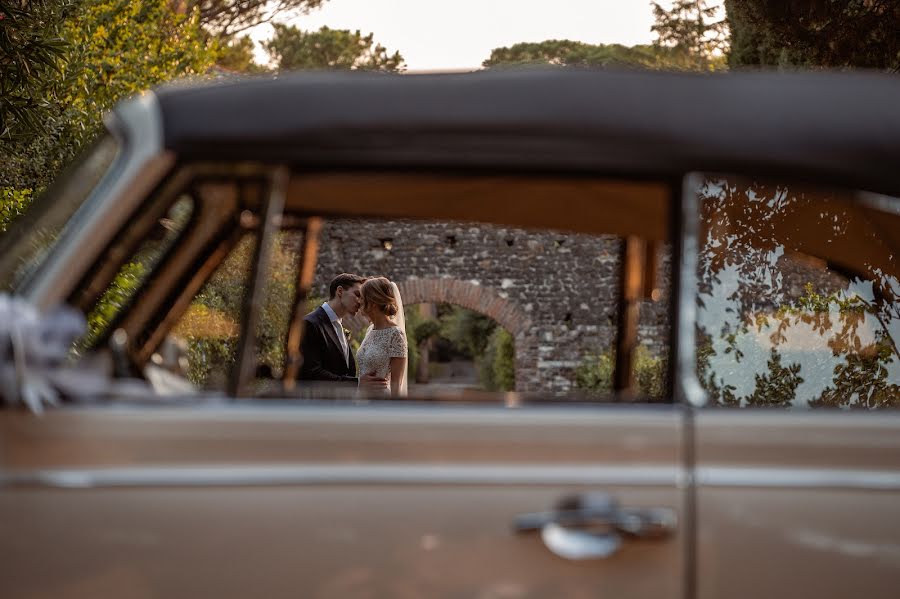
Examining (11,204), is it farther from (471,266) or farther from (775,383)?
(775,383)

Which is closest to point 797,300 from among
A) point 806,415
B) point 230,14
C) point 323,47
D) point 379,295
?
point 379,295

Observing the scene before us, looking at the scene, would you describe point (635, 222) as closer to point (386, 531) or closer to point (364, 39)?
point (386, 531)

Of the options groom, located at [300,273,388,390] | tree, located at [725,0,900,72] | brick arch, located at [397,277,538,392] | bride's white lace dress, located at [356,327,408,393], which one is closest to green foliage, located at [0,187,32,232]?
brick arch, located at [397,277,538,392]

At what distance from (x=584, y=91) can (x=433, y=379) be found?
13165mm

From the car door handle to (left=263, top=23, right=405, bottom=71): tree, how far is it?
40.2 metres

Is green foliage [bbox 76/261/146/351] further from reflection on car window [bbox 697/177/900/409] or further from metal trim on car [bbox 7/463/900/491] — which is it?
reflection on car window [bbox 697/177/900/409]

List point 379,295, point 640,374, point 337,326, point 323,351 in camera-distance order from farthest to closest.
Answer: point 379,295
point 337,326
point 323,351
point 640,374

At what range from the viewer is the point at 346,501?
2238 millimetres

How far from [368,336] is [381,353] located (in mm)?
178

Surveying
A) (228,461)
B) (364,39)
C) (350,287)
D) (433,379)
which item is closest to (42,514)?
(228,461)

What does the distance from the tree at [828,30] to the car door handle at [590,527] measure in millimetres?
8614

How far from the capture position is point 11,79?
8.83m

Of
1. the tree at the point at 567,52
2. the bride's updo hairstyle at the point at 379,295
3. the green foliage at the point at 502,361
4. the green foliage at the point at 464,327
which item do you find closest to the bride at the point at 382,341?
the bride's updo hairstyle at the point at 379,295

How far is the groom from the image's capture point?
5.61 meters
